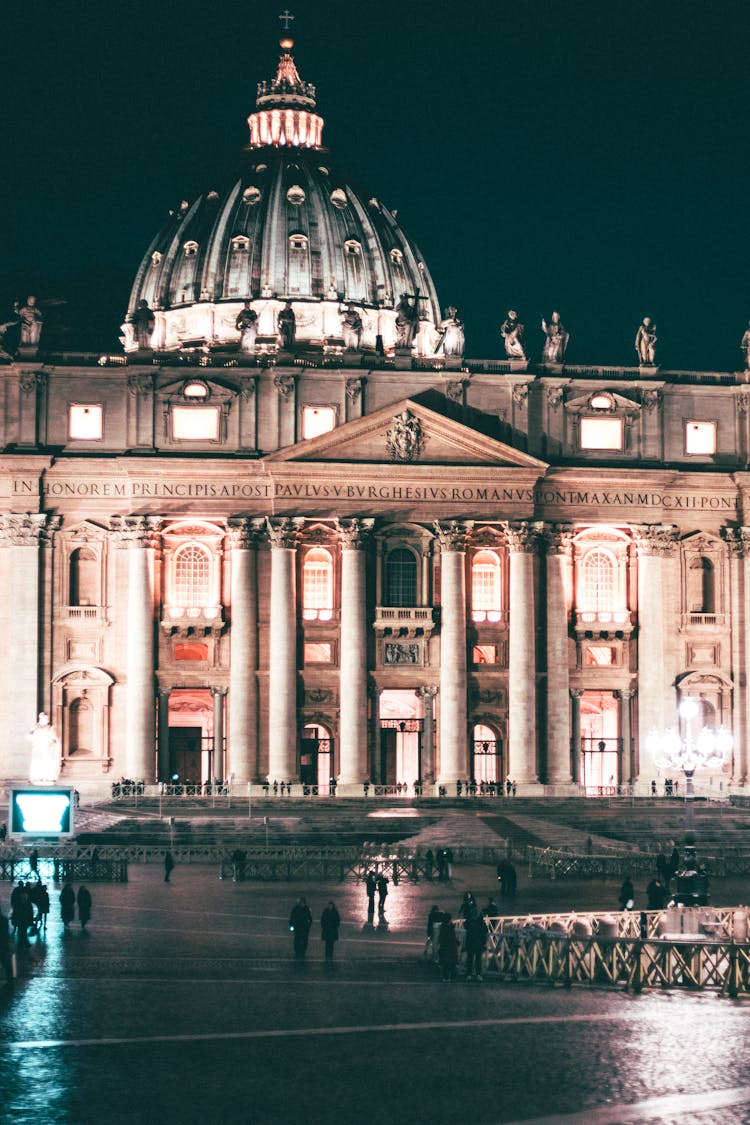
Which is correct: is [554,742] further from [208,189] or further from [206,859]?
[208,189]

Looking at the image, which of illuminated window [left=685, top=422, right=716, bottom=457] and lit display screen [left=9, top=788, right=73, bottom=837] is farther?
illuminated window [left=685, top=422, right=716, bottom=457]

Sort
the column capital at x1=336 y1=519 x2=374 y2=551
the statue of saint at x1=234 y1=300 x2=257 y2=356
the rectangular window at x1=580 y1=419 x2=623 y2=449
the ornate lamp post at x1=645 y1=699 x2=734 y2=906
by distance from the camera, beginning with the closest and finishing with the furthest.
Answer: the ornate lamp post at x1=645 y1=699 x2=734 y2=906 < the column capital at x1=336 y1=519 x2=374 y2=551 < the rectangular window at x1=580 y1=419 x2=623 y2=449 < the statue of saint at x1=234 y1=300 x2=257 y2=356

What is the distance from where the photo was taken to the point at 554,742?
288 ft

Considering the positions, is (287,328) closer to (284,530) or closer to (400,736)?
(284,530)

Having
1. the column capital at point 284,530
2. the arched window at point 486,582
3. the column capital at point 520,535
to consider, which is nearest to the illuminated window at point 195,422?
the column capital at point 284,530

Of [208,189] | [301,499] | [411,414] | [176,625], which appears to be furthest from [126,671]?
[208,189]

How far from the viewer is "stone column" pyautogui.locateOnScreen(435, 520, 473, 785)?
86375 millimetres

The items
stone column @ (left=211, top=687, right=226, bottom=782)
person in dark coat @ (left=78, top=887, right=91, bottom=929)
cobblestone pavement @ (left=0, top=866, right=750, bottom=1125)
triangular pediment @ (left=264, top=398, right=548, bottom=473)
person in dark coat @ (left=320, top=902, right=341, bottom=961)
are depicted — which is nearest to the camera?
cobblestone pavement @ (left=0, top=866, right=750, bottom=1125)

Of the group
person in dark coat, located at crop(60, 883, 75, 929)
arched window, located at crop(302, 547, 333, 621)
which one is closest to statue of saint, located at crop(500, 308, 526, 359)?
arched window, located at crop(302, 547, 333, 621)

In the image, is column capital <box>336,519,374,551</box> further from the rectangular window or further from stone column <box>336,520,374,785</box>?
the rectangular window

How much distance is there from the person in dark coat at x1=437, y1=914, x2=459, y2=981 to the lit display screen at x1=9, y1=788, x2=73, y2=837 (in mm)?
7773

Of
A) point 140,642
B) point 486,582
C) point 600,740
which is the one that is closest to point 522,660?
point 486,582

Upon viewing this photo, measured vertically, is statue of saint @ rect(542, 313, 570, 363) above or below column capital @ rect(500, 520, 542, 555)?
above

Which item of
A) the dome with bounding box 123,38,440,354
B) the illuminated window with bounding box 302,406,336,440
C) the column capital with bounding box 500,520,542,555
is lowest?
the column capital with bounding box 500,520,542,555
